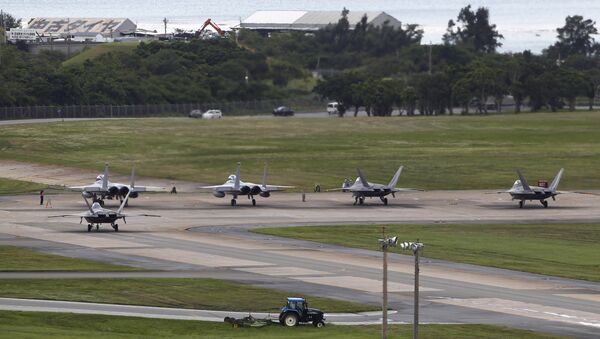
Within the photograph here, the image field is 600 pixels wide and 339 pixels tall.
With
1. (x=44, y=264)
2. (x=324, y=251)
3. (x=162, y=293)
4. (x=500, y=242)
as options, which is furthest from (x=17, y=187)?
(x=162, y=293)

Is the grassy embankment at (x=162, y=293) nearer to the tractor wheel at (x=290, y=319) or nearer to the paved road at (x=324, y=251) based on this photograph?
the paved road at (x=324, y=251)

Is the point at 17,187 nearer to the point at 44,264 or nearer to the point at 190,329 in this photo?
the point at 44,264

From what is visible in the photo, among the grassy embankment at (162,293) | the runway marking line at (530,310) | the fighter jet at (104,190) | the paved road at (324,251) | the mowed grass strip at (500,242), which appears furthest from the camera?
the fighter jet at (104,190)

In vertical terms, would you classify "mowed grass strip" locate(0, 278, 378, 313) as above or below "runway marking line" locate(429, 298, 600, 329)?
above

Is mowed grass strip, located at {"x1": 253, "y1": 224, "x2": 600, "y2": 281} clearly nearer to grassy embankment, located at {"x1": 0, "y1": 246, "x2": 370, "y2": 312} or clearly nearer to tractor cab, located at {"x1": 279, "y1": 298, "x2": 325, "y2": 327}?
grassy embankment, located at {"x1": 0, "y1": 246, "x2": 370, "y2": 312}

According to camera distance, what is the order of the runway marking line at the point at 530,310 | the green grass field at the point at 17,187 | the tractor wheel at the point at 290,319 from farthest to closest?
the green grass field at the point at 17,187
the runway marking line at the point at 530,310
the tractor wheel at the point at 290,319

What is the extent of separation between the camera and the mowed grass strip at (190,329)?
6794cm

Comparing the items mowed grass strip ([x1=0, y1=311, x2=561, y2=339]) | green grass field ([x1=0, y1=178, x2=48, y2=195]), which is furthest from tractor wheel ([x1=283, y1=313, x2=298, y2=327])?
green grass field ([x1=0, y1=178, x2=48, y2=195])

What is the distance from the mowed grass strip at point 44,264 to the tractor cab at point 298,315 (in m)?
22.0

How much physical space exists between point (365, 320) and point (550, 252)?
35528 millimetres

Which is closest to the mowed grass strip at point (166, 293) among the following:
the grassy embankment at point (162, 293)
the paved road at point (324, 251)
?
the grassy embankment at point (162, 293)

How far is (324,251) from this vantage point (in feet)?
342

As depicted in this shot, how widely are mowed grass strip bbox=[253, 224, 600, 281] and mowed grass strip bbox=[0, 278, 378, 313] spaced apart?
2206 cm

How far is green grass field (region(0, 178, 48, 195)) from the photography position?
15725 cm
